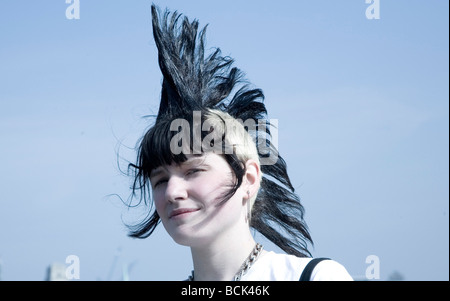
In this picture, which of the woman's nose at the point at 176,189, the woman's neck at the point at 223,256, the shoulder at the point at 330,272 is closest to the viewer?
the shoulder at the point at 330,272

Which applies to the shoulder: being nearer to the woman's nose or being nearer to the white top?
the white top

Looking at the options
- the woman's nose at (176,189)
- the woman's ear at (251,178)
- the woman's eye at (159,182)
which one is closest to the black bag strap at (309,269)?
the woman's ear at (251,178)

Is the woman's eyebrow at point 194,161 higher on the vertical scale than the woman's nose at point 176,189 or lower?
higher

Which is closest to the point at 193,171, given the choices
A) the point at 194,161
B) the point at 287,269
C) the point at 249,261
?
the point at 194,161

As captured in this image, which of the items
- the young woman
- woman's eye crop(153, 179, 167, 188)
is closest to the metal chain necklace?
the young woman

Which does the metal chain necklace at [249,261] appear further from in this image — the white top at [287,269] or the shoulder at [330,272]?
the shoulder at [330,272]

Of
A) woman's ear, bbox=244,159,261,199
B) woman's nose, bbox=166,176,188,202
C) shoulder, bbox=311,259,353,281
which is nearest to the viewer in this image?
shoulder, bbox=311,259,353,281

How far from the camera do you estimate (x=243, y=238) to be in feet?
14.5

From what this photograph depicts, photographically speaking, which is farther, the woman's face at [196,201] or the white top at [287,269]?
the woman's face at [196,201]

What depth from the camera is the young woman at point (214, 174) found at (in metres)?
4.28

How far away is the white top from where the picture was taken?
404 cm

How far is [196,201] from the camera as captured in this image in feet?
14.0

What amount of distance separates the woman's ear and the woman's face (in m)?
0.19
